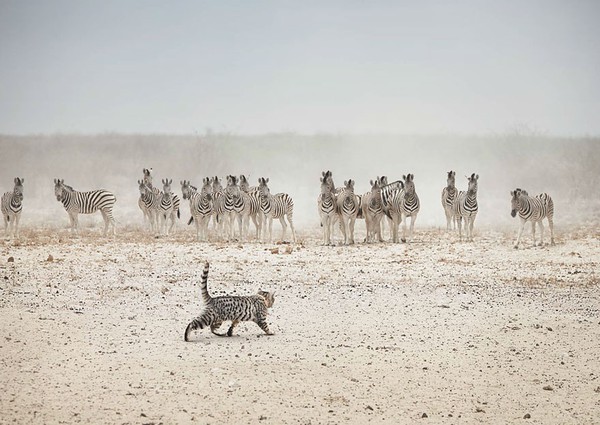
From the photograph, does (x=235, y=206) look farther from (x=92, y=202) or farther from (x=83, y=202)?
(x=83, y=202)

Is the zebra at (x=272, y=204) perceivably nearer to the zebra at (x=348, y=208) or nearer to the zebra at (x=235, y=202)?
the zebra at (x=235, y=202)

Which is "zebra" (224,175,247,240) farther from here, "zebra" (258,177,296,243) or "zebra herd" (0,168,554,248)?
"zebra" (258,177,296,243)

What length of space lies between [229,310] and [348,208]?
14.1 meters

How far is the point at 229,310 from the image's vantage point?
36.7 ft

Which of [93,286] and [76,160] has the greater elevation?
[76,160]

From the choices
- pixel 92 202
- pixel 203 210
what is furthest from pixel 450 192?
pixel 92 202

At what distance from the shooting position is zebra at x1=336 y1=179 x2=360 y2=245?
24.9m

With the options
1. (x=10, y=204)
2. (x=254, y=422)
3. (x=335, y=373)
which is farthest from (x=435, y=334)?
(x=10, y=204)

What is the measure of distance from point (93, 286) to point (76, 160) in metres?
52.5

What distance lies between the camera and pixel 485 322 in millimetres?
12875

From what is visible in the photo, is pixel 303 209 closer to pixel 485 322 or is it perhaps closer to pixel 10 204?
pixel 10 204

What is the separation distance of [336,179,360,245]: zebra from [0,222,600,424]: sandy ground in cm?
703

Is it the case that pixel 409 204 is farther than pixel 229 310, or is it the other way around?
pixel 409 204

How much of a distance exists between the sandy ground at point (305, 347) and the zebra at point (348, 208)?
7.03m
